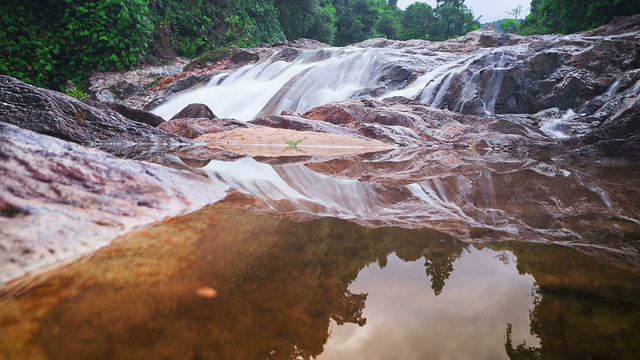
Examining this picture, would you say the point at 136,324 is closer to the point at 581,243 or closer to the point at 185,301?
the point at 185,301

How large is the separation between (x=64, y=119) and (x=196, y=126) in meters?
2.24

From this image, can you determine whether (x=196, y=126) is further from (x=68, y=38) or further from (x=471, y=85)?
(x=68, y=38)

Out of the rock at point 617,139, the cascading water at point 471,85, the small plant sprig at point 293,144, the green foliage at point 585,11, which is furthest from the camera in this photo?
the green foliage at point 585,11

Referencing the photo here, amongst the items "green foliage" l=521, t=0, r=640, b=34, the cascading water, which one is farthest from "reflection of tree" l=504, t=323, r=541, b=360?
"green foliage" l=521, t=0, r=640, b=34

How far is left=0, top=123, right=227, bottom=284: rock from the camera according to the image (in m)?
1.12

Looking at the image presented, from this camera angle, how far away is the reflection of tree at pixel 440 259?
111 cm

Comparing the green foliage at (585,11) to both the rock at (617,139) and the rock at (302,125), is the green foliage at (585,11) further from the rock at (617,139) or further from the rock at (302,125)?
the rock at (302,125)

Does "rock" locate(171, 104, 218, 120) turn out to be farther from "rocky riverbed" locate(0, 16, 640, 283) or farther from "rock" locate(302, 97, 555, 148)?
"rock" locate(302, 97, 555, 148)

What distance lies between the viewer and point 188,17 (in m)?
17.0

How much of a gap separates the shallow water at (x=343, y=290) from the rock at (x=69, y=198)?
4.7 inches

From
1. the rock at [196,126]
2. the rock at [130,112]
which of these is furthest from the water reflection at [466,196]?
the rock at [130,112]

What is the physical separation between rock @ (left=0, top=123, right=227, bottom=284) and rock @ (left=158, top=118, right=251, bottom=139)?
4.12 m

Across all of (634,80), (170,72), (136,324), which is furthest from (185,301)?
(170,72)

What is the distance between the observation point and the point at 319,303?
943 mm
